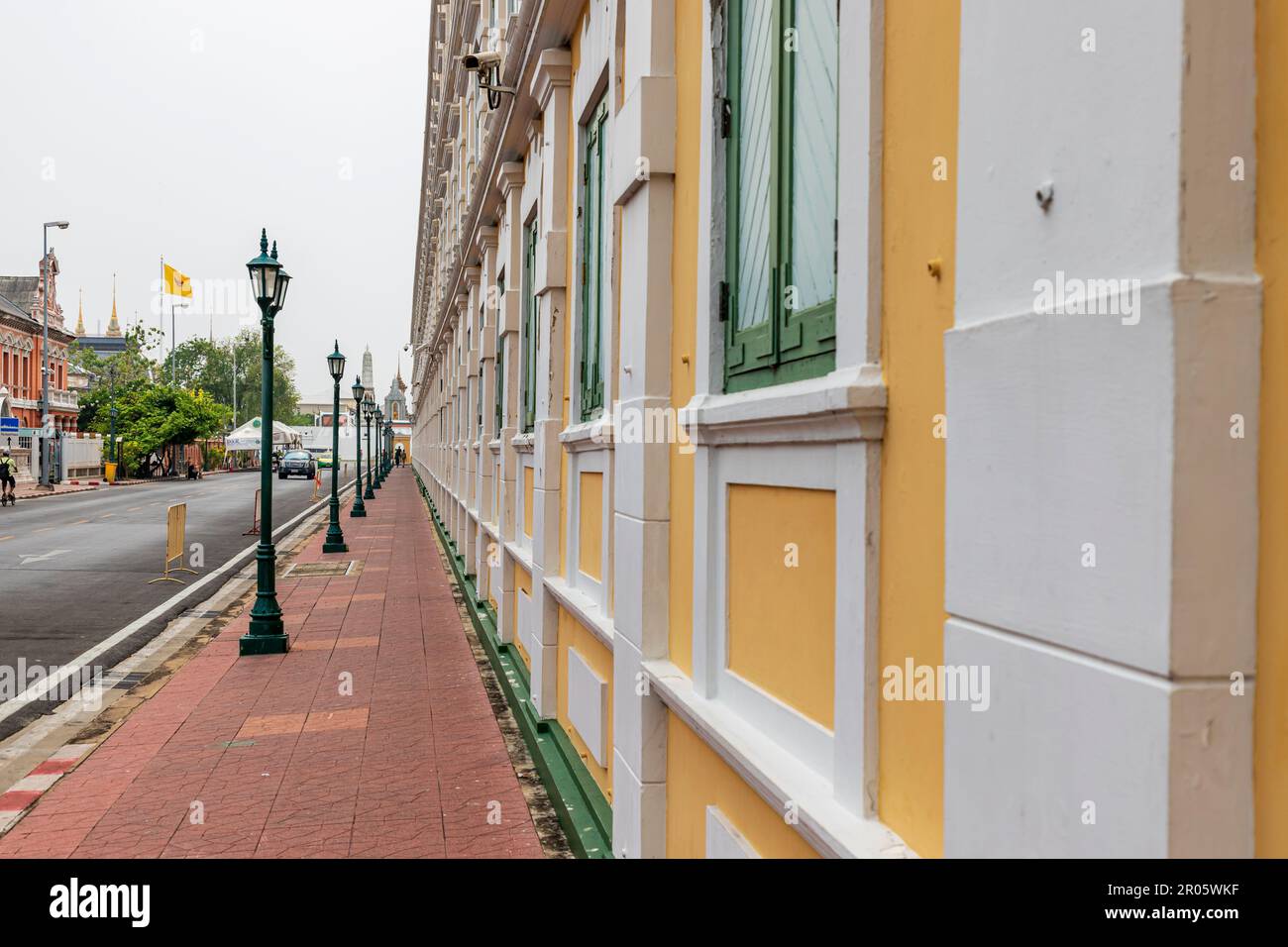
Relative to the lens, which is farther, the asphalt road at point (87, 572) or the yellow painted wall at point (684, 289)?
the asphalt road at point (87, 572)

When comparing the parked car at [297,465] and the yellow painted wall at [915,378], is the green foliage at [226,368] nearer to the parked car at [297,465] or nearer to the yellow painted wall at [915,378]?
the parked car at [297,465]

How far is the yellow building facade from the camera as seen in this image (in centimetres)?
148

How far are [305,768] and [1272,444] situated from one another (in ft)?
21.2

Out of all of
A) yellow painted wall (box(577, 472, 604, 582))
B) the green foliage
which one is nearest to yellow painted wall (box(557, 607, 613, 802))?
yellow painted wall (box(577, 472, 604, 582))

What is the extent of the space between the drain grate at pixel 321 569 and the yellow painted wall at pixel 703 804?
14535mm

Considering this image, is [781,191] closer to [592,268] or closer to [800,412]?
[800,412]

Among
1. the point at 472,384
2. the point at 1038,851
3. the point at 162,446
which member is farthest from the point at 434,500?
the point at 162,446

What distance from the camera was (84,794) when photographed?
6.57 metres

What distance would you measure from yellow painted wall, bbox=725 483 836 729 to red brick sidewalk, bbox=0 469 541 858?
265 cm

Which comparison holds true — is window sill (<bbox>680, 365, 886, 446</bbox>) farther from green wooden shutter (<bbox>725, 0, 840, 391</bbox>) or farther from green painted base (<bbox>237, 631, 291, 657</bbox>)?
green painted base (<bbox>237, 631, 291, 657</bbox>)

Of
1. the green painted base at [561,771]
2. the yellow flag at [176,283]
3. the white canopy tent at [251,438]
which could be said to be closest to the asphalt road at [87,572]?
the green painted base at [561,771]

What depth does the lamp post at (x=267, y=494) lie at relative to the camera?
1111 cm

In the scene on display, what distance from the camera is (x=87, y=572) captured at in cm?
1772

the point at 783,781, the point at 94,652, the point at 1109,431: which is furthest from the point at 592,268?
the point at 94,652
